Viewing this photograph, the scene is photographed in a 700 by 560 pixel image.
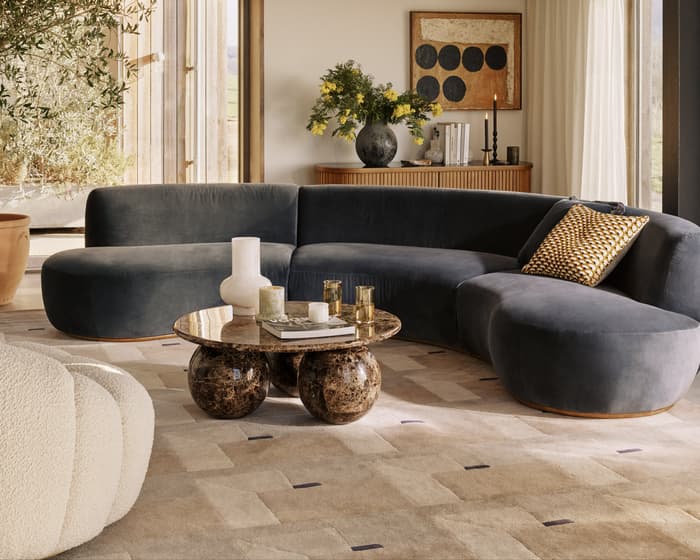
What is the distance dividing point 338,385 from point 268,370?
37cm

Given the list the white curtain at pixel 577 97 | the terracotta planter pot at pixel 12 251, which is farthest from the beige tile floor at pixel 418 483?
the white curtain at pixel 577 97

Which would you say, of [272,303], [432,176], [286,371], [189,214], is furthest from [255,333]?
[432,176]

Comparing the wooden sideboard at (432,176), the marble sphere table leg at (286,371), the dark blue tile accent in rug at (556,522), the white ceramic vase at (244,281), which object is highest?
the wooden sideboard at (432,176)

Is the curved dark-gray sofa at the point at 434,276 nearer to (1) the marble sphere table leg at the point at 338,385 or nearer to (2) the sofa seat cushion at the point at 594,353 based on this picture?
(2) the sofa seat cushion at the point at 594,353

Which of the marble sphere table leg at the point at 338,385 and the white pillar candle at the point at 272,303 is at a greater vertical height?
the white pillar candle at the point at 272,303

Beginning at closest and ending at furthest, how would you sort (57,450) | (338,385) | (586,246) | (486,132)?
(57,450), (338,385), (586,246), (486,132)

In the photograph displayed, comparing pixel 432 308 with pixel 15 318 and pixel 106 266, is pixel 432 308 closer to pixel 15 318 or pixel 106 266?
pixel 106 266

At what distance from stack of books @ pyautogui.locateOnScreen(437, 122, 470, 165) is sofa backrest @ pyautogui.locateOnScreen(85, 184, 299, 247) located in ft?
6.91

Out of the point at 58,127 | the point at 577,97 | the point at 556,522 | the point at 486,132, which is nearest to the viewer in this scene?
the point at 556,522

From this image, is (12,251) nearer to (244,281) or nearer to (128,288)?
(128,288)

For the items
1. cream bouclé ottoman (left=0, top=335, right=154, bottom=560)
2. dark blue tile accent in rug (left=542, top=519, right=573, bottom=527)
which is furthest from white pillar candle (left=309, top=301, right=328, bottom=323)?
dark blue tile accent in rug (left=542, top=519, right=573, bottom=527)

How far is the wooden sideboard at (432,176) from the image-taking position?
7293 millimetres

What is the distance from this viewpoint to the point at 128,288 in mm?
5051

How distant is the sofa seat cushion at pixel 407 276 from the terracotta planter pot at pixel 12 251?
5.67ft
